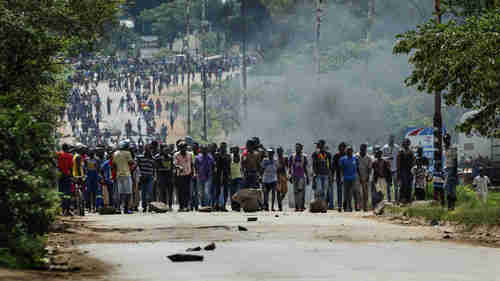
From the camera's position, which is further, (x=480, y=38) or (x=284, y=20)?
(x=284, y=20)

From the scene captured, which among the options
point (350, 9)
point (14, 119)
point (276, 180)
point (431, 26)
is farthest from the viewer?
point (350, 9)

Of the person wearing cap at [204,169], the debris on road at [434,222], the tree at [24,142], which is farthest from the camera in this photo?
the person wearing cap at [204,169]

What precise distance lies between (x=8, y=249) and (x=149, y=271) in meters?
1.60

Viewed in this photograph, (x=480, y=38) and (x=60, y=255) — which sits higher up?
(x=480, y=38)

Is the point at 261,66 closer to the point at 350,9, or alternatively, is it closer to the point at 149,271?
the point at 350,9

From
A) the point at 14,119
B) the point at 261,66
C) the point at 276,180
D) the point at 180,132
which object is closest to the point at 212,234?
the point at 14,119

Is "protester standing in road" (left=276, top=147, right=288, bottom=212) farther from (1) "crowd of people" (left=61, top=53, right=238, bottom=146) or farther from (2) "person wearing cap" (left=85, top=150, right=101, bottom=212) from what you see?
(1) "crowd of people" (left=61, top=53, right=238, bottom=146)

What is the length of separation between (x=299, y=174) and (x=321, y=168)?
77cm

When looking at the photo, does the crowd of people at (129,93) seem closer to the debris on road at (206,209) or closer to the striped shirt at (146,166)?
the striped shirt at (146,166)

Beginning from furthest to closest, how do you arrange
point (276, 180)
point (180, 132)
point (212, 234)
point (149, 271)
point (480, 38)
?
point (180, 132) → point (276, 180) → point (480, 38) → point (212, 234) → point (149, 271)

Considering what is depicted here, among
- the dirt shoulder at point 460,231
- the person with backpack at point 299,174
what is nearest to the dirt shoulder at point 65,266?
the dirt shoulder at point 460,231

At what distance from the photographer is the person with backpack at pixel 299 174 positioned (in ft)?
78.8

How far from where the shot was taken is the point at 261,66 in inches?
3846

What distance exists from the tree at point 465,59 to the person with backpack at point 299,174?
4596 millimetres
